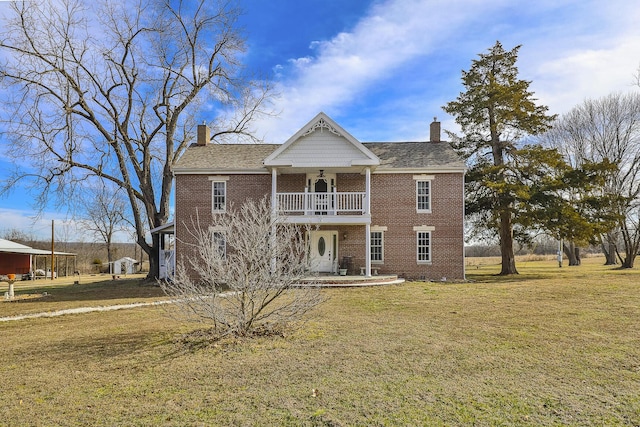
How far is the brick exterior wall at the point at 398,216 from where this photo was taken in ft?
70.1

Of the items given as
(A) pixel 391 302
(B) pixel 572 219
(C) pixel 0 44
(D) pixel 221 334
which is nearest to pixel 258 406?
(D) pixel 221 334

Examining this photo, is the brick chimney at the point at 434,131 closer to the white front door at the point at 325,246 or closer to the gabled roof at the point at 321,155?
the gabled roof at the point at 321,155

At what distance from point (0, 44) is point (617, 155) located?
39588 mm

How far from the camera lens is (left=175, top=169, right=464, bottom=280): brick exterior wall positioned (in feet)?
70.1

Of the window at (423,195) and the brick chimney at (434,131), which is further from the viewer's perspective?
the brick chimney at (434,131)

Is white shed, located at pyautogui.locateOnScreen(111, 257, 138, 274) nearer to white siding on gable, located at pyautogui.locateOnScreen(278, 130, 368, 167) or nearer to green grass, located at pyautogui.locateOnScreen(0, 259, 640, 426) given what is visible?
white siding on gable, located at pyautogui.locateOnScreen(278, 130, 368, 167)

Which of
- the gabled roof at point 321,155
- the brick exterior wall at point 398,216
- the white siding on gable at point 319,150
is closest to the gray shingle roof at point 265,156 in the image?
the gabled roof at point 321,155

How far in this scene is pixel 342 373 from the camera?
6195 mm

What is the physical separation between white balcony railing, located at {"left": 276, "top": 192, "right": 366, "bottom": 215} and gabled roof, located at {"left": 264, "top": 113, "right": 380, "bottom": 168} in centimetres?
150

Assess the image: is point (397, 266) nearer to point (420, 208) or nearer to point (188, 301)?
point (420, 208)

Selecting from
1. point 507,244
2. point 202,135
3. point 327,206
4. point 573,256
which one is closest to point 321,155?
point 327,206

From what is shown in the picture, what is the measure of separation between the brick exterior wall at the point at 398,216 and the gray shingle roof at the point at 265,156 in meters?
0.54

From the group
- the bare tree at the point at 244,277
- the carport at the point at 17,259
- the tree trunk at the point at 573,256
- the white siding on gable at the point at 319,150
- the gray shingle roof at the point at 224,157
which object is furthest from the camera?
the tree trunk at the point at 573,256

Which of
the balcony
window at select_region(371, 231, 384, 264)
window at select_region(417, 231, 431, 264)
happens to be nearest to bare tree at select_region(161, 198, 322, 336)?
the balcony
